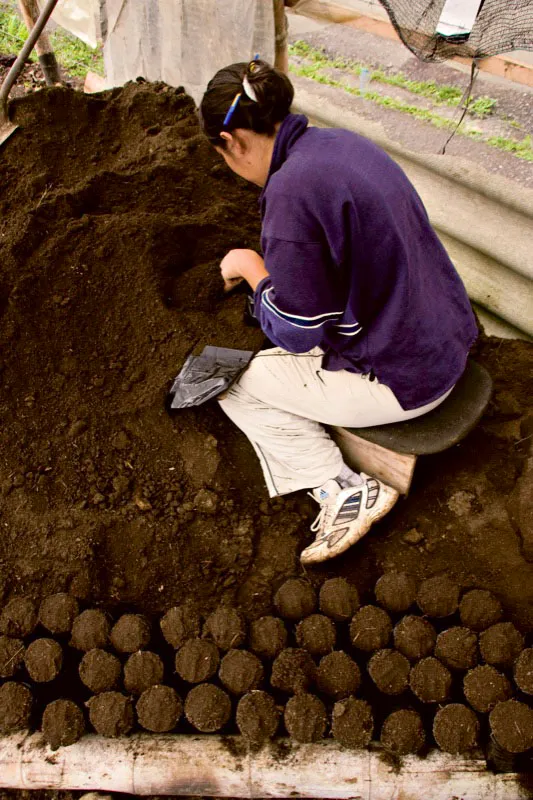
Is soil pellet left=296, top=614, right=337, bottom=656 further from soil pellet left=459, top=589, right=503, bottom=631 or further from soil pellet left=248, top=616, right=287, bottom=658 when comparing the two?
soil pellet left=459, top=589, right=503, bottom=631

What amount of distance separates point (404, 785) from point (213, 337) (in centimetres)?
159

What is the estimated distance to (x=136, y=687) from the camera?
1.93 meters

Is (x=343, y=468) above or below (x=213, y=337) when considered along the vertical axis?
below

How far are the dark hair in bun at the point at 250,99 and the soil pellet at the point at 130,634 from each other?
143cm

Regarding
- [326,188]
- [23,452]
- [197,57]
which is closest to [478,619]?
[326,188]

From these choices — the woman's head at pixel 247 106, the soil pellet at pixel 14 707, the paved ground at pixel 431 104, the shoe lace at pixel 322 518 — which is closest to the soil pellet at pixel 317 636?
the shoe lace at pixel 322 518

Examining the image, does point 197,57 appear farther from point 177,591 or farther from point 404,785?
point 404,785

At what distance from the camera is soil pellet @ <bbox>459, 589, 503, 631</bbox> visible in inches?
78.4

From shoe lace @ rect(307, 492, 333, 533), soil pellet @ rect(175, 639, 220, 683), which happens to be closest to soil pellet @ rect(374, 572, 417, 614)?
shoe lace @ rect(307, 492, 333, 533)

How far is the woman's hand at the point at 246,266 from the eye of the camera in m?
2.20

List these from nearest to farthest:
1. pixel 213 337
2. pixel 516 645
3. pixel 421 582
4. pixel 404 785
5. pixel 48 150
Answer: pixel 404 785 → pixel 516 645 → pixel 421 582 → pixel 213 337 → pixel 48 150

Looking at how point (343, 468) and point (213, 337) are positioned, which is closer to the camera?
point (343, 468)

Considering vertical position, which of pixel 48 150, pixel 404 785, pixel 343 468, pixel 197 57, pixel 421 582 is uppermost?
pixel 197 57

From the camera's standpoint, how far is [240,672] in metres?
1.91
